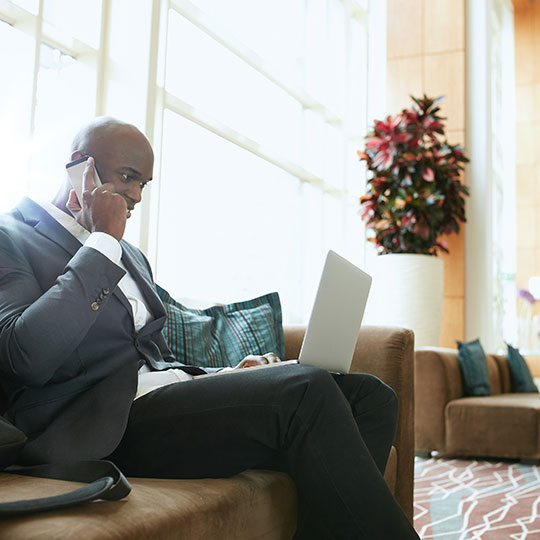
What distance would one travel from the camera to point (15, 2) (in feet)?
8.25

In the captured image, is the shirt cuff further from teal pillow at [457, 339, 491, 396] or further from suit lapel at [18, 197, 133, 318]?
teal pillow at [457, 339, 491, 396]

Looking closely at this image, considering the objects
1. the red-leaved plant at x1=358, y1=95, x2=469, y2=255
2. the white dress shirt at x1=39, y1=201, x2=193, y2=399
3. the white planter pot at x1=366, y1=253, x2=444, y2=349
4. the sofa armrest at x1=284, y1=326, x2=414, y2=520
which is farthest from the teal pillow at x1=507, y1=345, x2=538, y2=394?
the white dress shirt at x1=39, y1=201, x2=193, y2=399

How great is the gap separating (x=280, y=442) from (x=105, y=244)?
0.54 m

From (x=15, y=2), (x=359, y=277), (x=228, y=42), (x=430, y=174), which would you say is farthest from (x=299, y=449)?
(x=430, y=174)

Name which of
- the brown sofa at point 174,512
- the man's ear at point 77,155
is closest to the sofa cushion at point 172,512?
the brown sofa at point 174,512

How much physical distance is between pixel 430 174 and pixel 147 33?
285 cm

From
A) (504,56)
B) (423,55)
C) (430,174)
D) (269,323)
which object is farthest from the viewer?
(504,56)

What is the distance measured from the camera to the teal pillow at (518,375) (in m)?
5.24

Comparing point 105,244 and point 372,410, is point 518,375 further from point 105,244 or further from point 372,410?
point 105,244

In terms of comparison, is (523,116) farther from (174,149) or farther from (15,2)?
(15,2)

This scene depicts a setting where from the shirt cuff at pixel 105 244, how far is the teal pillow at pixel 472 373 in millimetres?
3470

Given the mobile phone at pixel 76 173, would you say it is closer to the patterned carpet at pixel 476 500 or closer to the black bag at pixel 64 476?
the black bag at pixel 64 476

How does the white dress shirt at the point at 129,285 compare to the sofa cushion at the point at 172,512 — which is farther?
the white dress shirt at the point at 129,285

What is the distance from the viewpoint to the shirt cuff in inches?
57.5
